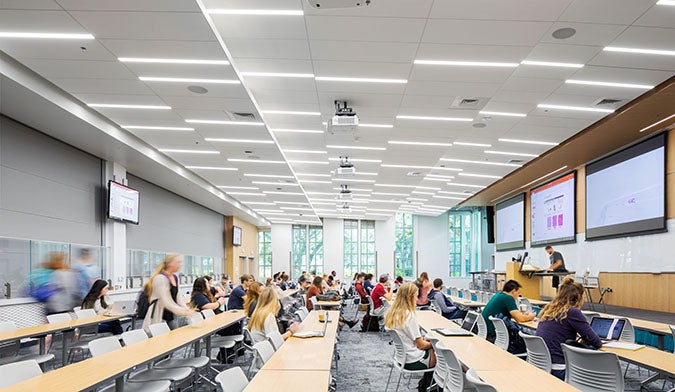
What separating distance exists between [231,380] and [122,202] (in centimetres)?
966

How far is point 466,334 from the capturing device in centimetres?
528

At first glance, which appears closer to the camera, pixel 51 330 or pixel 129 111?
pixel 51 330

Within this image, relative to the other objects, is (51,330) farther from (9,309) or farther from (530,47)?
(530,47)

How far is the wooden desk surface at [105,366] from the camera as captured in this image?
322 cm

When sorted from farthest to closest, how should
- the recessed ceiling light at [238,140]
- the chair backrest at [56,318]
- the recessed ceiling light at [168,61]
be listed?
the recessed ceiling light at [238,140] < the chair backrest at [56,318] < the recessed ceiling light at [168,61]

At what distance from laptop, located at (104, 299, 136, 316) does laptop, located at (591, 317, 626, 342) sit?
21.9ft

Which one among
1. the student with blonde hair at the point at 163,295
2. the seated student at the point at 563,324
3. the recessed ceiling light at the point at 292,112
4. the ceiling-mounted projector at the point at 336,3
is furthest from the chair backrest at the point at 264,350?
the recessed ceiling light at the point at 292,112

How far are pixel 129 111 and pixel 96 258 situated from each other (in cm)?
424

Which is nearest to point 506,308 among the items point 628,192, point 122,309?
point 122,309

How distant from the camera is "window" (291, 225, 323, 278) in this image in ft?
93.6

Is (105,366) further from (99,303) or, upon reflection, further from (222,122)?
(222,122)

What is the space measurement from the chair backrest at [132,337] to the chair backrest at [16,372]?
136 centimetres

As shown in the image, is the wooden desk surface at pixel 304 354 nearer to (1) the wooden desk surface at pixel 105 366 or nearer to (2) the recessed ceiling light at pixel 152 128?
(1) the wooden desk surface at pixel 105 366

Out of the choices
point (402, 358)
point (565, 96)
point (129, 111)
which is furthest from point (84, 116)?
point (565, 96)
